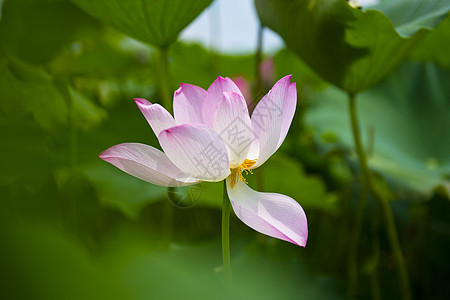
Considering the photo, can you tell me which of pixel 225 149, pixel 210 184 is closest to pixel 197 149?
pixel 225 149

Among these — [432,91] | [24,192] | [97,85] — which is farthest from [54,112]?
[432,91]

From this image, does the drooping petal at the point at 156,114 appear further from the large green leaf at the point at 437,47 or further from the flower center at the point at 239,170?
the large green leaf at the point at 437,47

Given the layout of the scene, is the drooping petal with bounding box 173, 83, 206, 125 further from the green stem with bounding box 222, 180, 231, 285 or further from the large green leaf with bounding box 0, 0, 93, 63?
the large green leaf with bounding box 0, 0, 93, 63

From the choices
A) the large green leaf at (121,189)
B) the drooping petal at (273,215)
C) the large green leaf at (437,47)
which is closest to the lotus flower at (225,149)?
the drooping petal at (273,215)

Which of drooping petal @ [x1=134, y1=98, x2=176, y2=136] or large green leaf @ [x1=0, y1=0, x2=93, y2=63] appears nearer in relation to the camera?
drooping petal @ [x1=134, y1=98, x2=176, y2=136]

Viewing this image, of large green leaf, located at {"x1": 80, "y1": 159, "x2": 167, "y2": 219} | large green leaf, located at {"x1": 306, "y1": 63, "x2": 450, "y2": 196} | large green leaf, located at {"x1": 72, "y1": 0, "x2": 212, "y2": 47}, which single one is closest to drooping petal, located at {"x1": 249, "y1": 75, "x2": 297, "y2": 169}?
large green leaf, located at {"x1": 72, "y1": 0, "x2": 212, "y2": 47}

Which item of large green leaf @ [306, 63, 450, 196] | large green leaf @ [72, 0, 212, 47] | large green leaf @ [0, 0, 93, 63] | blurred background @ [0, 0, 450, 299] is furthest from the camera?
large green leaf @ [306, 63, 450, 196]

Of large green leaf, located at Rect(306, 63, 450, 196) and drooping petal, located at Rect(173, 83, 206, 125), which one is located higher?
drooping petal, located at Rect(173, 83, 206, 125)

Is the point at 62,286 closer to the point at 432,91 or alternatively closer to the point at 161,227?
the point at 161,227
